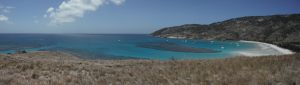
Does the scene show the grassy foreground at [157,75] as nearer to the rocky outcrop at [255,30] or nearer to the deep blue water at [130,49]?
the deep blue water at [130,49]

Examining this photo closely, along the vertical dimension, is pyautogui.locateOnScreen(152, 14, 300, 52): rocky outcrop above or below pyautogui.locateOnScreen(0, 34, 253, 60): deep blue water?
above

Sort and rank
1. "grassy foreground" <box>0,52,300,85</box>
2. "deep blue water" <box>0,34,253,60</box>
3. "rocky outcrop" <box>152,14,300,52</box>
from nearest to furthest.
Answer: "grassy foreground" <box>0,52,300,85</box> < "deep blue water" <box>0,34,253,60</box> < "rocky outcrop" <box>152,14,300,52</box>

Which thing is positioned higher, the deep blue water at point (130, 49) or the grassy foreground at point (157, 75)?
the grassy foreground at point (157, 75)

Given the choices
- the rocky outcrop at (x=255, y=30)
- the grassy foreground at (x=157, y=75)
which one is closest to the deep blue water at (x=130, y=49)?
the grassy foreground at (x=157, y=75)

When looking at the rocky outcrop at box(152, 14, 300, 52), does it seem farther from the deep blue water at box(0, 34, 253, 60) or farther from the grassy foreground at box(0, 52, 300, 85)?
the grassy foreground at box(0, 52, 300, 85)

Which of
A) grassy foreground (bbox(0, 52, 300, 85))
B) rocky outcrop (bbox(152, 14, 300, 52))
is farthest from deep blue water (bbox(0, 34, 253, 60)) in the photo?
rocky outcrop (bbox(152, 14, 300, 52))

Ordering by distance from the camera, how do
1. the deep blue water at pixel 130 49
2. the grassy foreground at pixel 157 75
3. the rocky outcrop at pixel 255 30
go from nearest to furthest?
the grassy foreground at pixel 157 75 → the deep blue water at pixel 130 49 → the rocky outcrop at pixel 255 30

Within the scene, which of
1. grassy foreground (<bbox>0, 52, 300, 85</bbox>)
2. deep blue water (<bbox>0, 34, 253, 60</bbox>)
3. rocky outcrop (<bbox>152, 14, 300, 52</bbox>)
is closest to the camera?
grassy foreground (<bbox>0, 52, 300, 85</bbox>)

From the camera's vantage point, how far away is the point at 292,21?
141 meters

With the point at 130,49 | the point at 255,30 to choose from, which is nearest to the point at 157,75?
the point at 130,49

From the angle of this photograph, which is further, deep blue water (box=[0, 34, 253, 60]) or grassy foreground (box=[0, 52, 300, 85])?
deep blue water (box=[0, 34, 253, 60])

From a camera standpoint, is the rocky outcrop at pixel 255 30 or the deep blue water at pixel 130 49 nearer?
the deep blue water at pixel 130 49

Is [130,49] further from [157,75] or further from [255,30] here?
[255,30]

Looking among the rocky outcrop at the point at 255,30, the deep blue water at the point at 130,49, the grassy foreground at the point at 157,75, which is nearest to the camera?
the grassy foreground at the point at 157,75
